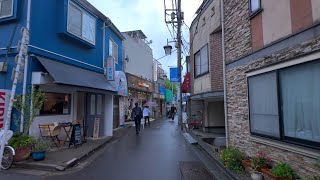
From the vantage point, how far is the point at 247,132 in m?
8.34

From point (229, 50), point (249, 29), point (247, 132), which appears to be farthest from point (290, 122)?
point (229, 50)

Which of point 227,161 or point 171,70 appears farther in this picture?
point 171,70

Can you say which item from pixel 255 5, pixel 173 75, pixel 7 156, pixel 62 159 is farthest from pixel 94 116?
pixel 173 75

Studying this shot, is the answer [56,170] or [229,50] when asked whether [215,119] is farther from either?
[56,170]

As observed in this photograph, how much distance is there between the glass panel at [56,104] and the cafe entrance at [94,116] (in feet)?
7.70

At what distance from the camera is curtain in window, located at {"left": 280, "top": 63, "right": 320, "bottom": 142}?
526cm

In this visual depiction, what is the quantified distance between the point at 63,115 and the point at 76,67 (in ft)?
7.58

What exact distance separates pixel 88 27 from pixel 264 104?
10165mm

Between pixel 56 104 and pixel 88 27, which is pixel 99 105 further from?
pixel 88 27

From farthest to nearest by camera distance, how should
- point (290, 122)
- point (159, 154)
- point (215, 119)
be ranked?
1. point (215, 119)
2. point (159, 154)
3. point (290, 122)

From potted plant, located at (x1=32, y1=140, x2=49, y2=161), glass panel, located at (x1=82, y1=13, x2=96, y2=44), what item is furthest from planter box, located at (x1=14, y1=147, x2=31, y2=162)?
glass panel, located at (x1=82, y1=13, x2=96, y2=44)

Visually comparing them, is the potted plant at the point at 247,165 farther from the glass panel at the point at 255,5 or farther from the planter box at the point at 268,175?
the glass panel at the point at 255,5

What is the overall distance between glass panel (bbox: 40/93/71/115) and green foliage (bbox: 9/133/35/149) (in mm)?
2253

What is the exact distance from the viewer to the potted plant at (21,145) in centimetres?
916
